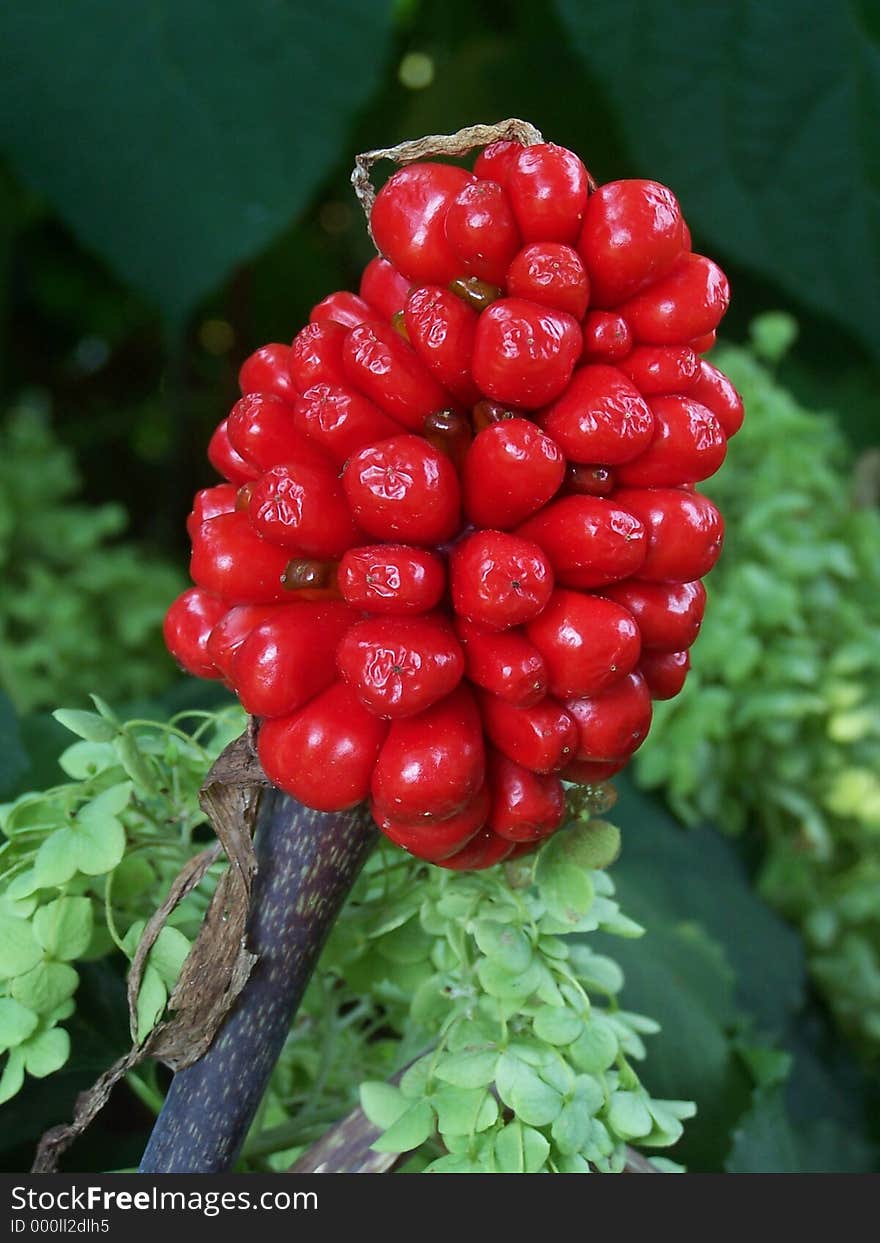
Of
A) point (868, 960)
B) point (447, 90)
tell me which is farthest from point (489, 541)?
point (447, 90)

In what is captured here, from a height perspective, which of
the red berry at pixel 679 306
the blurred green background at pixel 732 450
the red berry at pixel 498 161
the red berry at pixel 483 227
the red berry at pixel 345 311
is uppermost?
the red berry at pixel 498 161

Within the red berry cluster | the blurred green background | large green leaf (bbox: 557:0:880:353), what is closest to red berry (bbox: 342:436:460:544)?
the red berry cluster

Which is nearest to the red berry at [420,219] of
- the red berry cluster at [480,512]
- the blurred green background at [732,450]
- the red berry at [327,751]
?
the red berry cluster at [480,512]

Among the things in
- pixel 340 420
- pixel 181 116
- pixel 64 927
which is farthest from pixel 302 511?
pixel 181 116

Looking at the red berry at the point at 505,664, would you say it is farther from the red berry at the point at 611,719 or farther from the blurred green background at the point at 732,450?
the blurred green background at the point at 732,450

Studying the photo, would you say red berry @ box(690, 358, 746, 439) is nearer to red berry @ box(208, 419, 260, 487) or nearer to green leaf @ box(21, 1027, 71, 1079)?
red berry @ box(208, 419, 260, 487)

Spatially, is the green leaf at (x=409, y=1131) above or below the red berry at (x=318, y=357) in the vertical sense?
below
